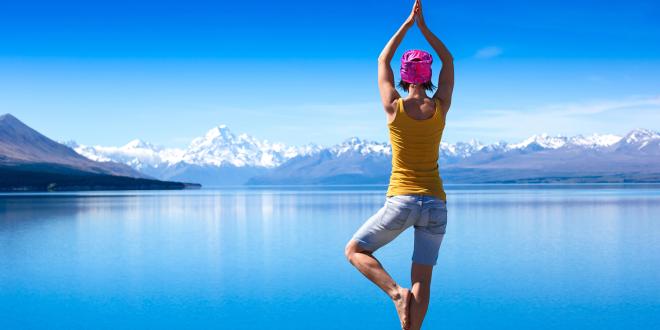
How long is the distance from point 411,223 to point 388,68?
144cm

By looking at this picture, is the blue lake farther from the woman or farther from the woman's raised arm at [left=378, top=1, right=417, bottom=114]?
the woman's raised arm at [left=378, top=1, right=417, bottom=114]

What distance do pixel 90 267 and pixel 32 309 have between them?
25.4 ft

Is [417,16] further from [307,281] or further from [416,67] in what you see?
[307,281]

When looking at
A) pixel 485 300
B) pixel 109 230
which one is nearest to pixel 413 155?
pixel 485 300

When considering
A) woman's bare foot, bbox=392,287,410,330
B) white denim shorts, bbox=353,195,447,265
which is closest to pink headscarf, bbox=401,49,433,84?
white denim shorts, bbox=353,195,447,265

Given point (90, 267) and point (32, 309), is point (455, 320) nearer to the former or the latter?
point (32, 309)

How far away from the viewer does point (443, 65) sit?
22.1ft

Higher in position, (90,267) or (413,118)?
(413,118)

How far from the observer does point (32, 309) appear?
53.9 ft

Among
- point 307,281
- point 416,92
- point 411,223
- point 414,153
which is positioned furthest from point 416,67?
point 307,281

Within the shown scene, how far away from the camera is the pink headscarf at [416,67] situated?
6.52 meters

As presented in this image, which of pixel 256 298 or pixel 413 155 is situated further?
pixel 256 298

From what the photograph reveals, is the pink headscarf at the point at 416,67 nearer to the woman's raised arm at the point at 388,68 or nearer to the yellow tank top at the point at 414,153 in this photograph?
the woman's raised arm at the point at 388,68

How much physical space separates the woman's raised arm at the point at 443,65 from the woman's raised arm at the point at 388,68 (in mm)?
169
